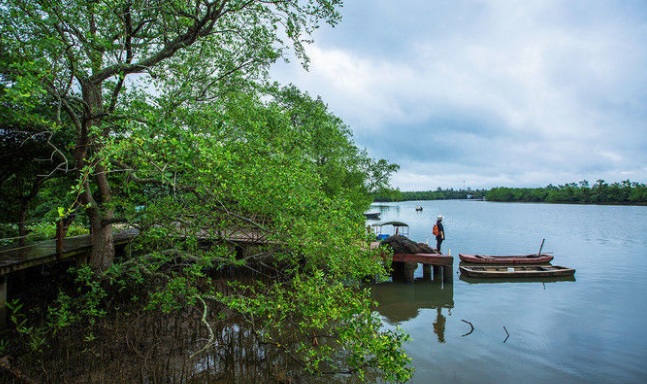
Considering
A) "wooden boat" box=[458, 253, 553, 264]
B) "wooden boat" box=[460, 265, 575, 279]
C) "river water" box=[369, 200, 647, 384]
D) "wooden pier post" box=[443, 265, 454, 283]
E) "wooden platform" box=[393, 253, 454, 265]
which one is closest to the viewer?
"river water" box=[369, 200, 647, 384]

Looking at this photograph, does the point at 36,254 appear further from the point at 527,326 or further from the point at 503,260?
the point at 503,260

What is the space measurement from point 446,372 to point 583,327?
6.67 meters

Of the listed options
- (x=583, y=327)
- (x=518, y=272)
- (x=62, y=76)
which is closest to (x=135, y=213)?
(x=62, y=76)

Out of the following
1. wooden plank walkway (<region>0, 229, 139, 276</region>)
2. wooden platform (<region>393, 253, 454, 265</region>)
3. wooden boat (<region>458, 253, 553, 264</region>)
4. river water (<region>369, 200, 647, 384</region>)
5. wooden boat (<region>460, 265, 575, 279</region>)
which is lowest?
river water (<region>369, 200, 647, 384</region>)

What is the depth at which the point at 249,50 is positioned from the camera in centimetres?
1019

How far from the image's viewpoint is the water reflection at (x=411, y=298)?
12.2 m

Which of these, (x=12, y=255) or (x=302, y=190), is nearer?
(x=302, y=190)

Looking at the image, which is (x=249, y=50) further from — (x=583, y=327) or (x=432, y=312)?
(x=583, y=327)

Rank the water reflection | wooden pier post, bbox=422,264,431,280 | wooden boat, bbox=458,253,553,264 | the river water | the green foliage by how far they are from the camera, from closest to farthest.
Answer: the green foliage → the river water → the water reflection → wooden pier post, bbox=422,264,431,280 → wooden boat, bbox=458,253,553,264

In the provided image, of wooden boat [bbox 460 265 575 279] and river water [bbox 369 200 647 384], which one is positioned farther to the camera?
wooden boat [bbox 460 265 575 279]

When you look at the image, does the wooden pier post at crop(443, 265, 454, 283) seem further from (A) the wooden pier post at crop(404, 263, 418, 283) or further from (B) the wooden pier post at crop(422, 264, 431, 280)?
(A) the wooden pier post at crop(404, 263, 418, 283)

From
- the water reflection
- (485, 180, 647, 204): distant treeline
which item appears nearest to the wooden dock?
the water reflection

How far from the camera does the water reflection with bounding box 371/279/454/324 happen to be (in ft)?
40.1

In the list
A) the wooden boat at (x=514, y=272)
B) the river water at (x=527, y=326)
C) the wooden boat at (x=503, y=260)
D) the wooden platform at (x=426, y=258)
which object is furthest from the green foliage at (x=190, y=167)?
the wooden boat at (x=503, y=260)
